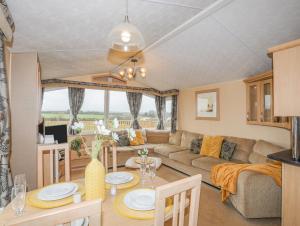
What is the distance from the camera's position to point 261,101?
3328 mm

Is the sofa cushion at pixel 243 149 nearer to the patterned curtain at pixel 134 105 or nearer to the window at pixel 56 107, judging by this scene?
the patterned curtain at pixel 134 105

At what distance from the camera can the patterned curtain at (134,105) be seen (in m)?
6.06

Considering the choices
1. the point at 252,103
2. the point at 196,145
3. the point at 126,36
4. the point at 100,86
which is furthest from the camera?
the point at 100,86

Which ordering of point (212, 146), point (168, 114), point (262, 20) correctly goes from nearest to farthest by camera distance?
point (262, 20) → point (212, 146) → point (168, 114)

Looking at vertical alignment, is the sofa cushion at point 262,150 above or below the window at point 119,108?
below

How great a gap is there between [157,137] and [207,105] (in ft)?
5.94

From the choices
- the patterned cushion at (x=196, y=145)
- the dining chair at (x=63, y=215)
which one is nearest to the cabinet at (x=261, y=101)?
the patterned cushion at (x=196, y=145)

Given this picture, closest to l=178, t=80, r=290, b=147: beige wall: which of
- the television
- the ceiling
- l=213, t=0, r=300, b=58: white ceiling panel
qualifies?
the ceiling

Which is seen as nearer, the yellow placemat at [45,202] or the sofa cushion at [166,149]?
the yellow placemat at [45,202]

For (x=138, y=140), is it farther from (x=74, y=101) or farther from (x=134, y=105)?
(x=74, y=101)

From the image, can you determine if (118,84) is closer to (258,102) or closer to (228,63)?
(228,63)

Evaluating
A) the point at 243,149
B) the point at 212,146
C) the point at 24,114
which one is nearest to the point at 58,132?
the point at 24,114

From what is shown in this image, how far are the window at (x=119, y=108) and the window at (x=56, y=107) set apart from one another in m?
1.30

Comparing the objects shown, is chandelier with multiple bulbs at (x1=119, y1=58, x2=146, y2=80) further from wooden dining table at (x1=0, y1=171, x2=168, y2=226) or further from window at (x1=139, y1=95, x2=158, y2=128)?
wooden dining table at (x1=0, y1=171, x2=168, y2=226)
